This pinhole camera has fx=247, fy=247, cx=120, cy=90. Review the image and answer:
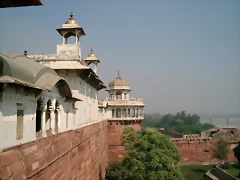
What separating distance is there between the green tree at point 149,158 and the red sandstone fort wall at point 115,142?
6410 mm

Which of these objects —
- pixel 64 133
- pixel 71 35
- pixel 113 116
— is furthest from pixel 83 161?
pixel 113 116

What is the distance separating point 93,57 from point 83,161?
9456mm

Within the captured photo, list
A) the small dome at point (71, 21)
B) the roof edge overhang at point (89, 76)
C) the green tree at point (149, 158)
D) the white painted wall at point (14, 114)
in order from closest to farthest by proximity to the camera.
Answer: the white painted wall at point (14, 114)
the roof edge overhang at point (89, 76)
the small dome at point (71, 21)
the green tree at point (149, 158)

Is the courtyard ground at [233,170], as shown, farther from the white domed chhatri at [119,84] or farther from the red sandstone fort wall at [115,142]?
the white domed chhatri at [119,84]

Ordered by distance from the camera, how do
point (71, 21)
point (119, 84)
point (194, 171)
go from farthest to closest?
point (194, 171) → point (119, 84) → point (71, 21)

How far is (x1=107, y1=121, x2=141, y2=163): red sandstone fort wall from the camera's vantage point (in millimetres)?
21844

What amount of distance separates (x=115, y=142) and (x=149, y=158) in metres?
8.64

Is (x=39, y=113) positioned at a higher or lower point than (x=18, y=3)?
lower

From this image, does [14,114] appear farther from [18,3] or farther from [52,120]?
[52,120]

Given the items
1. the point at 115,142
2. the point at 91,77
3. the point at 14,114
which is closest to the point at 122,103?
the point at 115,142

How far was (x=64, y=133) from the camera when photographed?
693 cm

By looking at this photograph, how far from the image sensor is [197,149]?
3475cm

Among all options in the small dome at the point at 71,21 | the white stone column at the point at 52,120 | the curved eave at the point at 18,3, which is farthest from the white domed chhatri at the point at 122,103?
the curved eave at the point at 18,3

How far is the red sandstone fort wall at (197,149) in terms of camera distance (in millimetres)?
34188
